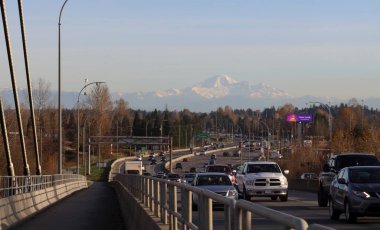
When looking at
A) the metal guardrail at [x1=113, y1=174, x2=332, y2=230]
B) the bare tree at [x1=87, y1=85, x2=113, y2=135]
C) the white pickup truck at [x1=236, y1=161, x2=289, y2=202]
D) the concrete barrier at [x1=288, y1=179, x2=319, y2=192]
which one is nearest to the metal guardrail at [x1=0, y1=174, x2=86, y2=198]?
the white pickup truck at [x1=236, y1=161, x2=289, y2=202]

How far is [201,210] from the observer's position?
33.8ft

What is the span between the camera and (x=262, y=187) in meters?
34.9

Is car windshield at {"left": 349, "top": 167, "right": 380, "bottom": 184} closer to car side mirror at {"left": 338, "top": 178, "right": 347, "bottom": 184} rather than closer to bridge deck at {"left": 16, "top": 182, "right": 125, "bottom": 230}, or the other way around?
car side mirror at {"left": 338, "top": 178, "right": 347, "bottom": 184}

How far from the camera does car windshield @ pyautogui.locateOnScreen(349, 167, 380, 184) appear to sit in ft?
72.1

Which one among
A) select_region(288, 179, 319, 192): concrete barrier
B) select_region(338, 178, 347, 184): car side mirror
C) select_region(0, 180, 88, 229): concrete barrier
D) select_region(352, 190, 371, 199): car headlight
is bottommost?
select_region(288, 179, 319, 192): concrete barrier

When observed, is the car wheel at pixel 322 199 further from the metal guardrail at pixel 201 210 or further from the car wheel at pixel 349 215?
the metal guardrail at pixel 201 210

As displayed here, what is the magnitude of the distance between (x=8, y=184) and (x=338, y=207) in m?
14.4

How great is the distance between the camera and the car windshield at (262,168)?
3606 cm

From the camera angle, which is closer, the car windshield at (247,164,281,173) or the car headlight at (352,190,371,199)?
the car headlight at (352,190,371,199)

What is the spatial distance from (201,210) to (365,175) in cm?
1275

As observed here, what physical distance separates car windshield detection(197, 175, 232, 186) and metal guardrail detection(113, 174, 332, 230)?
32.4ft

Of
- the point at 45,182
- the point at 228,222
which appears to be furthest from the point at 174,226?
the point at 45,182

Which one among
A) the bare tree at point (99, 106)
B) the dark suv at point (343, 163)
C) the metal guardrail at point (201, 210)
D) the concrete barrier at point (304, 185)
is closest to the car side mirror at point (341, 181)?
the dark suv at point (343, 163)

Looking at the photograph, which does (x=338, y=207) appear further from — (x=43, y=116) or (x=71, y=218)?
(x=43, y=116)
